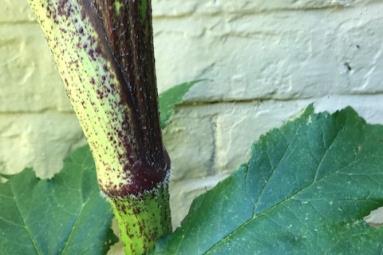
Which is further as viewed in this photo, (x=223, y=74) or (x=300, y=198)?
(x=223, y=74)

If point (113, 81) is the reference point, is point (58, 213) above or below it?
below

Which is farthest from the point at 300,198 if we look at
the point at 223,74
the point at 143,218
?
the point at 223,74

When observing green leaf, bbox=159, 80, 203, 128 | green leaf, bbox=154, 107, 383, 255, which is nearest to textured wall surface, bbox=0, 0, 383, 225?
green leaf, bbox=159, 80, 203, 128

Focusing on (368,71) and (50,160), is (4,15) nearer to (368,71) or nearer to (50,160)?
(50,160)

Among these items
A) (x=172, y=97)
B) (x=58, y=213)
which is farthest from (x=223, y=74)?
(x=58, y=213)

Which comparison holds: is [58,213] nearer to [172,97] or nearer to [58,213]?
[58,213]

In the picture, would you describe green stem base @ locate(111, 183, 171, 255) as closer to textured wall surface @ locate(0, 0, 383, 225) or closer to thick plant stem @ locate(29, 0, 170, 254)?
thick plant stem @ locate(29, 0, 170, 254)

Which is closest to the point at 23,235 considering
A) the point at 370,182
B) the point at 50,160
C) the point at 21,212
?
the point at 21,212

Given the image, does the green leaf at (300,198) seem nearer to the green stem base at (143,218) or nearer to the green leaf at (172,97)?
the green stem base at (143,218)
